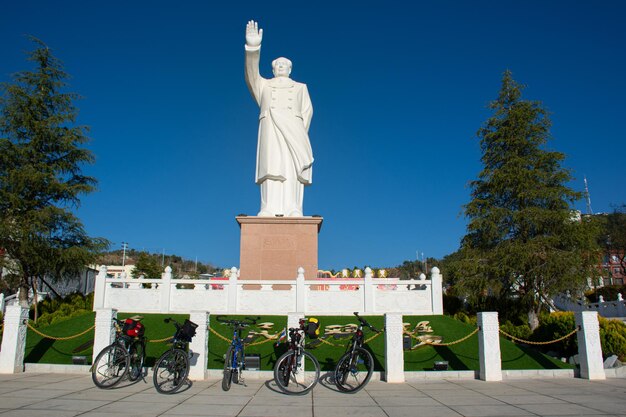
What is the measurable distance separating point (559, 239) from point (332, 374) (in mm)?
13403

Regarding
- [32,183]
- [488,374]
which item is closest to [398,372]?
[488,374]

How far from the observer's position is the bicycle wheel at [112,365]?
7250mm

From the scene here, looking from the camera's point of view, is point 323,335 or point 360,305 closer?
point 323,335

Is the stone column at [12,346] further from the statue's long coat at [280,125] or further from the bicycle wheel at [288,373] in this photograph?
the statue's long coat at [280,125]

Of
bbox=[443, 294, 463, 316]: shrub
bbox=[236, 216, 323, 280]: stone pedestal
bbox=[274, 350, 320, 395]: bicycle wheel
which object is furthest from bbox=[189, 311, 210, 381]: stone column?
bbox=[443, 294, 463, 316]: shrub

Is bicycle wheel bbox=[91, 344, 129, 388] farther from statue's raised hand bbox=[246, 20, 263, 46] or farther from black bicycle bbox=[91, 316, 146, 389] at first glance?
statue's raised hand bbox=[246, 20, 263, 46]

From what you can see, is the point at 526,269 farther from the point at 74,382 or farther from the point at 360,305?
the point at 74,382

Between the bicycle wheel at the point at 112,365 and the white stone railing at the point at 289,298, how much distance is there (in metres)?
5.91

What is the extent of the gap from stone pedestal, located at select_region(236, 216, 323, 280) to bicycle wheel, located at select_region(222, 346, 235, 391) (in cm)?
802

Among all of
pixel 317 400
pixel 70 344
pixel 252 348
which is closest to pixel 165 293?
pixel 70 344

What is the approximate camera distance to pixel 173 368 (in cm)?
696

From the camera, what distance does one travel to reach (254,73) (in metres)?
18.3

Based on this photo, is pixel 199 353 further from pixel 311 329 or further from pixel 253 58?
pixel 253 58

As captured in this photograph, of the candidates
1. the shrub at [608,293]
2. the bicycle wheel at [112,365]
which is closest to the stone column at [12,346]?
the bicycle wheel at [112,365]
